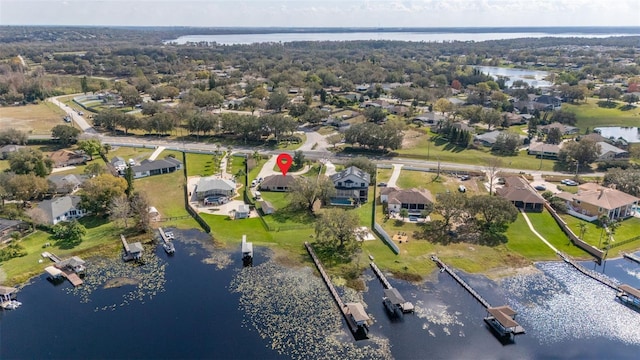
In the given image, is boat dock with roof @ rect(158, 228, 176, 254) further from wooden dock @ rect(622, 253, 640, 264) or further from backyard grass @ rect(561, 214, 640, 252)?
wooden dock @ rect(622, 253, 640, 264)

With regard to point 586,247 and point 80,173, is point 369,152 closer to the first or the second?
point 586,247

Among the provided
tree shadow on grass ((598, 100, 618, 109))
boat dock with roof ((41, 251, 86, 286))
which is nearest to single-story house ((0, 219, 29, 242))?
boat dock with roof ((41, 251, 86, 286))

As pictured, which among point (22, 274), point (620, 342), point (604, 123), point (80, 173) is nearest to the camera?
point (620, 342)

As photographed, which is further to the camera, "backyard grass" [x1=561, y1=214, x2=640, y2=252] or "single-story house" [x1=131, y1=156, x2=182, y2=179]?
"single-story house" [x1=131, y1=156, x2=182, y2=179]

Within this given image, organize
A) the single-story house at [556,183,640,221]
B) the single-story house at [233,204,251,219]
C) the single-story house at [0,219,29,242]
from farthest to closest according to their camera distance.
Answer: the single-story house at [233,204,251,219], the single-story house at [556,183,640,221], the single-story house at [0,219,29,242]

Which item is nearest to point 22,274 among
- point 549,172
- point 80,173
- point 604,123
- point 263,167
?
point 80,173

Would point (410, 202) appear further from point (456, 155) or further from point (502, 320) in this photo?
point (456, 155)
